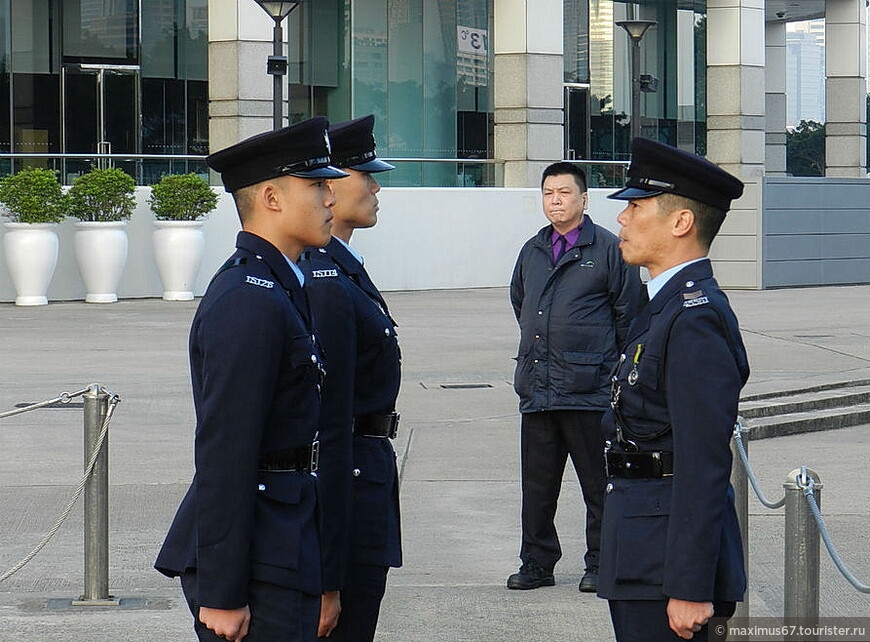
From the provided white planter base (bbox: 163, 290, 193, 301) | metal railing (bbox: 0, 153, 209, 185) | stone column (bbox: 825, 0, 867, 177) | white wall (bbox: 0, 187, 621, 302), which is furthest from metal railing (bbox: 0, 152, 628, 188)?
stone column (bbox: 825, 0, 867, 177)

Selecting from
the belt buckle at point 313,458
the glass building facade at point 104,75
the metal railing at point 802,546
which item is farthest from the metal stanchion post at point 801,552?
the glass building facade at point 104,75

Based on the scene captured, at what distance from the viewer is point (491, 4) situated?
30219mm

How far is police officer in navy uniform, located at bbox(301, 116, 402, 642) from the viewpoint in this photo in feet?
13.6

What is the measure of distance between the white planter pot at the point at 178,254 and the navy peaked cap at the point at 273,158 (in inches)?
756

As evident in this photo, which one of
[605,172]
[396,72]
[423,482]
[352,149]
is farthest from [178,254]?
[352,149]

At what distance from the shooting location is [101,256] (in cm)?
2217

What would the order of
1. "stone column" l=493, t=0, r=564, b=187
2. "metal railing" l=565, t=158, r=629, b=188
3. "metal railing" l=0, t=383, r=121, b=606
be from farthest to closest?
"metal railing" l=565, t=158, r=629, b=188, "stone column" l=493, t=0, r=564, b=187, "metal railing" l=0, t=383, r=121, b=606

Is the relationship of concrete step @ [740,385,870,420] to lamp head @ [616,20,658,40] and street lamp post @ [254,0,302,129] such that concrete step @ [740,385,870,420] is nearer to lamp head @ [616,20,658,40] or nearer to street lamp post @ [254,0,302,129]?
street lamp post @ [254,0,302,129]

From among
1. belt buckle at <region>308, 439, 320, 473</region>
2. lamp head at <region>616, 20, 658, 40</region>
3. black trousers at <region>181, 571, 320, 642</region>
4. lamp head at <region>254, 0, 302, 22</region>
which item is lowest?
black trousers at <region>181, 571, 320, 642</region>

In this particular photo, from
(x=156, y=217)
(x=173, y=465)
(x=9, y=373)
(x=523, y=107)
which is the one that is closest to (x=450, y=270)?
(x=523, y=107)

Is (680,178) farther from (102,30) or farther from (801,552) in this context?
(102,30)

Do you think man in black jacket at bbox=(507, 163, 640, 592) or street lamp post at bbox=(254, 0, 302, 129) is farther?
street lamp post at bbox=(254, 0, 302, 129)

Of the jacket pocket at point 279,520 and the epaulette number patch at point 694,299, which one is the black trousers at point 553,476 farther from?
the jacket pocket at point 279,520

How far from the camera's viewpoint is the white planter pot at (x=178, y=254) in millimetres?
22703
